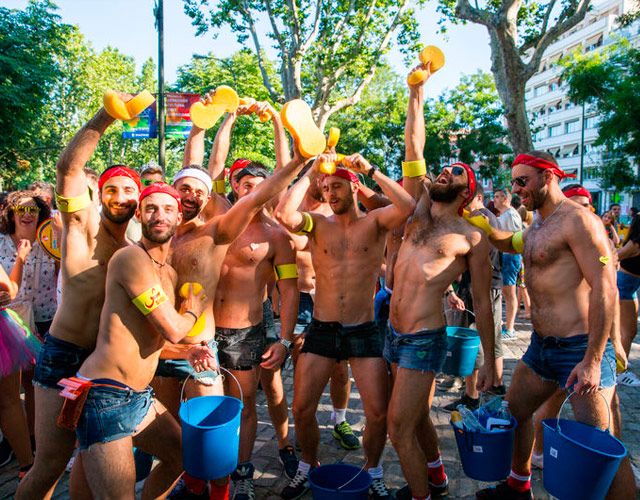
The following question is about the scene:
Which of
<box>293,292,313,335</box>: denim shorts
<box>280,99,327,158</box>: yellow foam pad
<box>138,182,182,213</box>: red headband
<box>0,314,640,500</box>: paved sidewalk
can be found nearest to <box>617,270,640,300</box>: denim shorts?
<box>0,314,640,500</box>: paved sidewalk

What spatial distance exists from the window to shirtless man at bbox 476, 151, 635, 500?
189ft

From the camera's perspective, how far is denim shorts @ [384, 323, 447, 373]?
3.19 meters

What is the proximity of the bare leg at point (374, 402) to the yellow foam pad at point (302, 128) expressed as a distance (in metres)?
1.66

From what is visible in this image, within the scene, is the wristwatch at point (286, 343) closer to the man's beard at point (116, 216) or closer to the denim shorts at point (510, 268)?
the man's beard at point (116, 216)

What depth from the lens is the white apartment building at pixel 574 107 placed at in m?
47.1

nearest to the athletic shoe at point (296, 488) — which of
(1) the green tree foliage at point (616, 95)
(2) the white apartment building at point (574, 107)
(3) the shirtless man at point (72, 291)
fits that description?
(3) the shirtless man at point (72, 291)

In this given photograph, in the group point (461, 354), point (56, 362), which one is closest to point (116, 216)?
point (56, 362)

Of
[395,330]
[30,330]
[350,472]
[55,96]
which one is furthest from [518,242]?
[55,96]

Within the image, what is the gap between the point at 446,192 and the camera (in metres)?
3.55

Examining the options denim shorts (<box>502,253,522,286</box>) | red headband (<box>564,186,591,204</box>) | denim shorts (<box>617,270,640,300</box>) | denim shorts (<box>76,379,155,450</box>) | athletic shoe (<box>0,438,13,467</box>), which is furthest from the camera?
denim shorts (<box>502,253,522,286</box>)

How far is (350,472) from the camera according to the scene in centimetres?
298

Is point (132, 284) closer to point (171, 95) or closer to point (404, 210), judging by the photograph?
point (404, 210)

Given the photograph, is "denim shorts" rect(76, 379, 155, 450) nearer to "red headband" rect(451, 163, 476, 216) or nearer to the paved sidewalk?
the paved sidewalk

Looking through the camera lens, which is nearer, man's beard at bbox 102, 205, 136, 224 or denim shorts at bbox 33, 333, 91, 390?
denim shorts at bbox 33, 333, 91, 390
